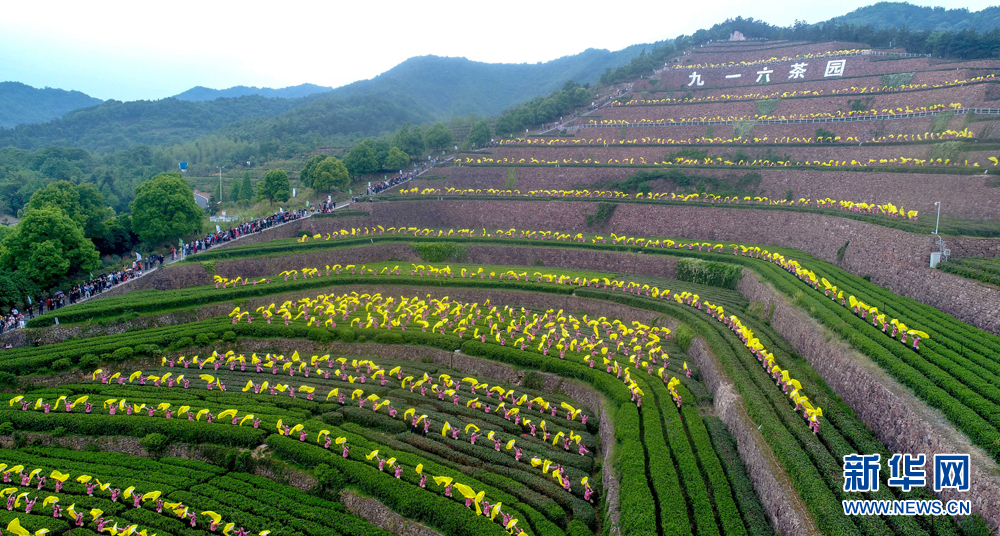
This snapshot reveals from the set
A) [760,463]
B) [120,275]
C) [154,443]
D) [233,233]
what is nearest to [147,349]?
[154,443]

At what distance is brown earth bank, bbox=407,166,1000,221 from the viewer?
3556 cm

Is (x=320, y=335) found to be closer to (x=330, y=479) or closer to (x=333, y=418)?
(x=333, y=418)

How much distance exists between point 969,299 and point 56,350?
41361 mm

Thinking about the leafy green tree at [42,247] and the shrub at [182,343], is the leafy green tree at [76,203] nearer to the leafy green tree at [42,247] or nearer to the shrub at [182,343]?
the leafy green tree at [42,247]

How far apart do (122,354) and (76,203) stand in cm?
2657

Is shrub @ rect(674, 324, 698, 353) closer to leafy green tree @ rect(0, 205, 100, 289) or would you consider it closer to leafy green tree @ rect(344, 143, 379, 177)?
leafy green tree @ rect(0, 205, 100, 289)

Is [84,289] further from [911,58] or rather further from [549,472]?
[911,58]

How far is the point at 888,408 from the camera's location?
16891 mm

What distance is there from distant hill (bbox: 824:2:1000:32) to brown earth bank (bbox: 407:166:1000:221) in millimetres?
79787

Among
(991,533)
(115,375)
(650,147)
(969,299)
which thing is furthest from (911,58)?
(115,375)

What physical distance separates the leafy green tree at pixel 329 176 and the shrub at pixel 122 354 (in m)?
35.6

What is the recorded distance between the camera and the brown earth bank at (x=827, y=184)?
35.6m

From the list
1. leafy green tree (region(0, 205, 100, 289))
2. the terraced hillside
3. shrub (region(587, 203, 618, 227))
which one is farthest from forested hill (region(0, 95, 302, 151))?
shrub (region(587, 203, 618, 227))

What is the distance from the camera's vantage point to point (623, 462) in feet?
56.1
